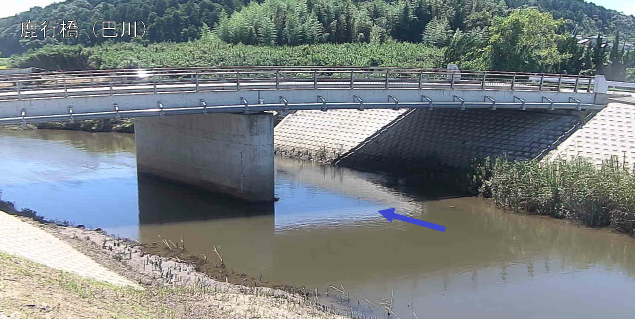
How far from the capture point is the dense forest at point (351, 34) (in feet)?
149

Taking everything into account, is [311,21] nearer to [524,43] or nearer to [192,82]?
[524,43]

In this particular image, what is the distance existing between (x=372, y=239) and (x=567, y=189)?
8577mm

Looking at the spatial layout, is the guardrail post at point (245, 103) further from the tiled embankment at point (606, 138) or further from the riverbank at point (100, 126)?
the riverbank at point (100, 126)

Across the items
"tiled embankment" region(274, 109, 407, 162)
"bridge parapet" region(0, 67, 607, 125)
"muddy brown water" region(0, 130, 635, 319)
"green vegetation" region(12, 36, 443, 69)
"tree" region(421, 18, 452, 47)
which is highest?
"tree" region(421, 18, 452, 47)

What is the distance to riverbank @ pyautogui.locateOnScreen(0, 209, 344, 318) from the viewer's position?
36.9 ft

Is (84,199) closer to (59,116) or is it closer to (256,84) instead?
(59,116)

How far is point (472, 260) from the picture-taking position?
20.5m

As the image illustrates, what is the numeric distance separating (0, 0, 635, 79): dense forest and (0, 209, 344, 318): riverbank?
112 feet

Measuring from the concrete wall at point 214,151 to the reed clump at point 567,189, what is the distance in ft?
34.4

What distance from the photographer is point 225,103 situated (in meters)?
25.0

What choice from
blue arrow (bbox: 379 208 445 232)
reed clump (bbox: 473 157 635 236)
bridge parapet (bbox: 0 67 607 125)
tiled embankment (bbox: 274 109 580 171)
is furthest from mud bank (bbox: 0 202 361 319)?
tiled embankment (bbox: 274 109 580 171)

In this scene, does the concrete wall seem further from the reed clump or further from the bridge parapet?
the reed clump

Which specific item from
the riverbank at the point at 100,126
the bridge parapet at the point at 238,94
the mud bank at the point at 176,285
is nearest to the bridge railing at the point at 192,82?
the bridge parapet at the point at 238,94

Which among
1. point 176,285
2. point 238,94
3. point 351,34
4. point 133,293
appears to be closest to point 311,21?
point 351,34
